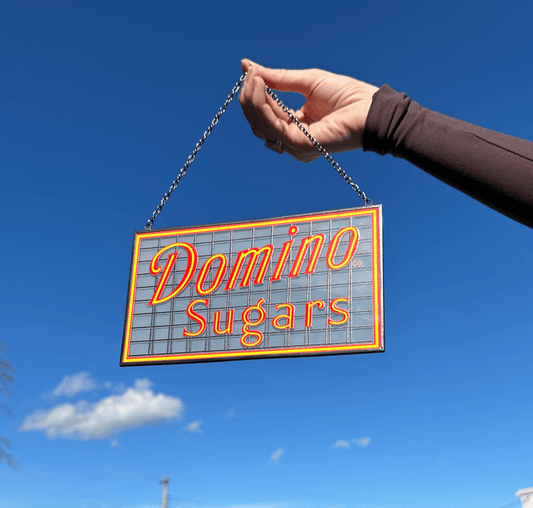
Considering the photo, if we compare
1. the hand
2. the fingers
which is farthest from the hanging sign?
the fingers

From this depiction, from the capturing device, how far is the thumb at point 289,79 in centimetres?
218

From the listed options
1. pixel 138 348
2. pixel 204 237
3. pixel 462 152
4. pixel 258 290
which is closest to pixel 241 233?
pixel 204 237

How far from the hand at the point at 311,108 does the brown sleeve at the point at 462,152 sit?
1.03 ft

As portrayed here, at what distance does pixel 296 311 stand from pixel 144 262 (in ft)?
4.39

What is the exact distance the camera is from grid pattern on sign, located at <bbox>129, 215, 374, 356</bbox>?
406 centimetres

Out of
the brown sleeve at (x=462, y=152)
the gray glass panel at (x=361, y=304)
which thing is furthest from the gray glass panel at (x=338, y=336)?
the brown sleeve at (x=462, y=152)

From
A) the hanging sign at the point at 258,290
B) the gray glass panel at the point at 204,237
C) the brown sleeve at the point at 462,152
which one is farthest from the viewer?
the gray glass panel at the point at 204,237

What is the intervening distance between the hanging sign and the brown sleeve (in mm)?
2737

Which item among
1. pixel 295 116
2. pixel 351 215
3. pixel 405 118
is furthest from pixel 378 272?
pixel 405 118

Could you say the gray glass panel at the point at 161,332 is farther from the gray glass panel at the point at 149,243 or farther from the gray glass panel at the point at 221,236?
the gray glass panel at the point at 221,236

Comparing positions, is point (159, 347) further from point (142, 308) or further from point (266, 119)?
point (266, 119)

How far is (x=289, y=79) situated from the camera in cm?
232

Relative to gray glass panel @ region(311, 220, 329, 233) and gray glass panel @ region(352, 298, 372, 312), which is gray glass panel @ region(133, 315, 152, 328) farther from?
gray glass panel @ region(352, 298, 372, 312)

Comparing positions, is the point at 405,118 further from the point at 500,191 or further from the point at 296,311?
the point at 296,311
